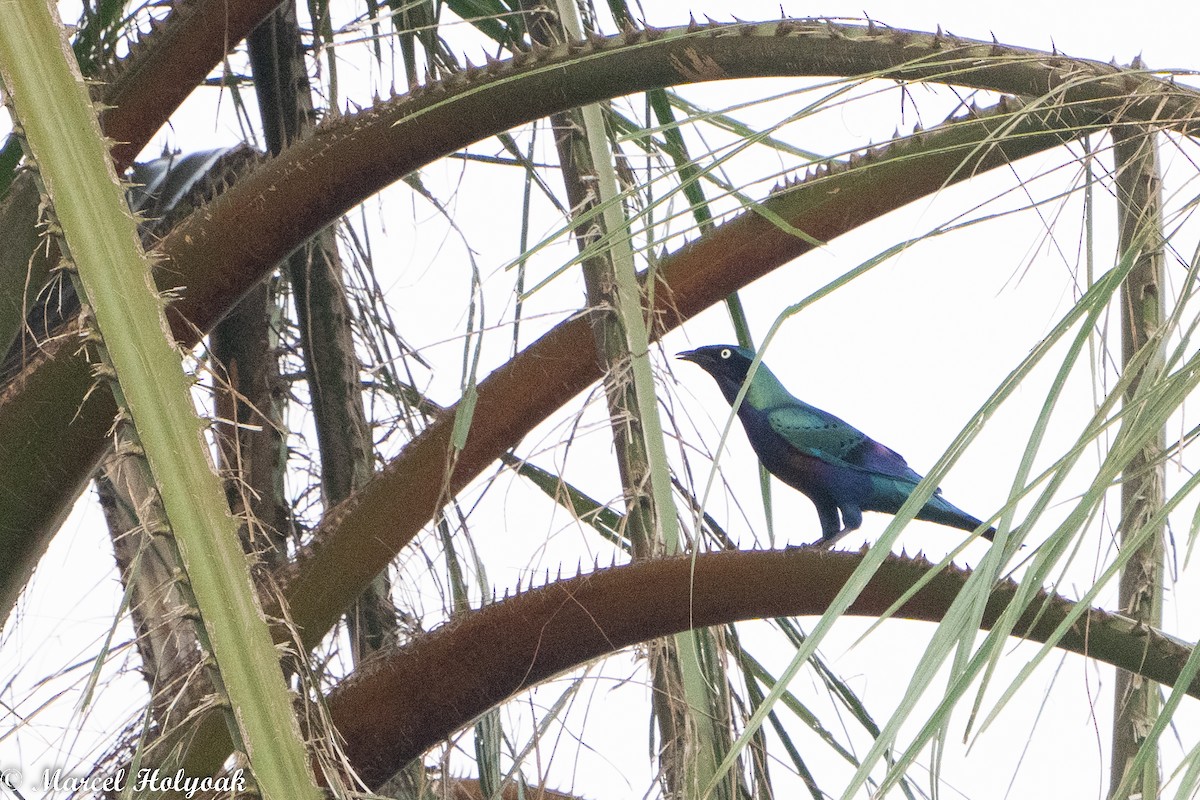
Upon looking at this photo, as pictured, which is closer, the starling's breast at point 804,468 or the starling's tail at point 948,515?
the starling's tail at point 948,515

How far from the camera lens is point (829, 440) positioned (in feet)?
8.00

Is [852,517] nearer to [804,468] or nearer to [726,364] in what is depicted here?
[804,468]

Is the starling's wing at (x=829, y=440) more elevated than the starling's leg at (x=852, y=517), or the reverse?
the starling's wing at (x=829, y=440)

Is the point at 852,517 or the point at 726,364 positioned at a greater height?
the point at 726,364

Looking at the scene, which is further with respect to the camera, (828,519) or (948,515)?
(828,519)

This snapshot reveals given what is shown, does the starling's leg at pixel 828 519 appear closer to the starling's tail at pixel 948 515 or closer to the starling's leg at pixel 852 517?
the starling's leg at pixel 852 517

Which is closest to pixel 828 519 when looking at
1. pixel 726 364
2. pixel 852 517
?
pixel 852 517

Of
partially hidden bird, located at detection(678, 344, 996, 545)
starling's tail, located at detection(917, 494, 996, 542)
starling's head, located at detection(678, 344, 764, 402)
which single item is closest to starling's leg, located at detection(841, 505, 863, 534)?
partially hidden bird, located at detection(678, 344, 996, 545)

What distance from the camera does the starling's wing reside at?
243 centimetres

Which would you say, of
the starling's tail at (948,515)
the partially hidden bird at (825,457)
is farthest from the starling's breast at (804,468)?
the starling's tail at (948,515)

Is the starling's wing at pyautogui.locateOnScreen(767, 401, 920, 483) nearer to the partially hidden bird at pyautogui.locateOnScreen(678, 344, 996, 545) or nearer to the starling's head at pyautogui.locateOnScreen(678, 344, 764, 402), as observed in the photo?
the partially hidden bird at pyautogui.locateOnScreen(678, 344, 996, 545)

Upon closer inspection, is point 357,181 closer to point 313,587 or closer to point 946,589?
point 313,587

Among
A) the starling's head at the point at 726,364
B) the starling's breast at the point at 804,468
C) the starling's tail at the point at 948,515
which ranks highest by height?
the starling's head at the point at 726,364

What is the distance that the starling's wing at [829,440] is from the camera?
2434 mm
